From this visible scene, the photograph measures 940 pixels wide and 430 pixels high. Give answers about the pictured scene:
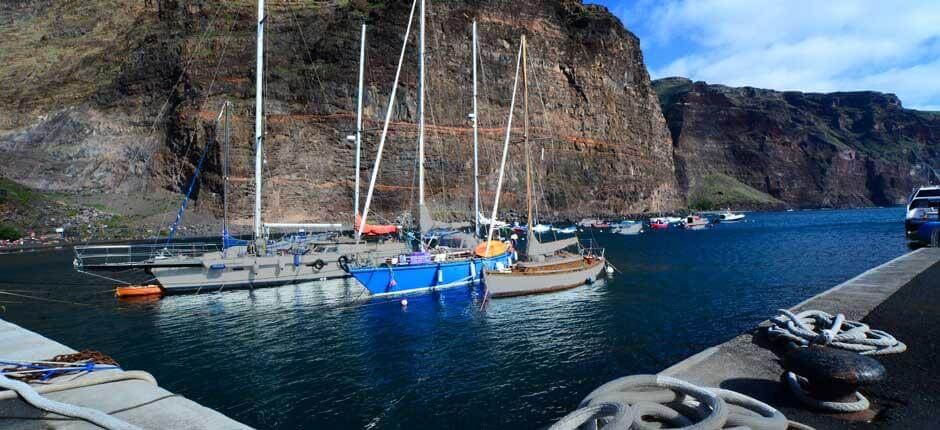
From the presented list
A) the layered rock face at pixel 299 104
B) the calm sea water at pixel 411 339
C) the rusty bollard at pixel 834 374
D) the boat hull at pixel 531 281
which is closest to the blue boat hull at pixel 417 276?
the calm sea water at pixel 411 339

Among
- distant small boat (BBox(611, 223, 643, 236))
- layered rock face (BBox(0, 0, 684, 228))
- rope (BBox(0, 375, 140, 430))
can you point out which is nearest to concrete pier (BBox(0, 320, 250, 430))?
rope (BBox(0, 375, 140, 430))

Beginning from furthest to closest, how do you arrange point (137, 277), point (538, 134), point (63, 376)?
point (538, 134) → point (137, 277) → point (63, 376)

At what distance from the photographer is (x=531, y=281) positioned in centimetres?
2508

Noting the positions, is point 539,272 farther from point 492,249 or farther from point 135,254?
point 135,254

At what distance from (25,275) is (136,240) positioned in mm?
35669

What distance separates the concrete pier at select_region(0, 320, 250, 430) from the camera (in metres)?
6.15

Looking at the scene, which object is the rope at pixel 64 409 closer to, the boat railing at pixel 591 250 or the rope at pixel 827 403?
the rope at pixel 827 403

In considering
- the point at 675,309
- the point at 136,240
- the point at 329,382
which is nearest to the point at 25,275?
the point at 136,240

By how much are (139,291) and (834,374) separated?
109 feet

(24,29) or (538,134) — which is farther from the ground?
(24,29)

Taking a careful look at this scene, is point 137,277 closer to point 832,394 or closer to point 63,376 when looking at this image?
point 63,376

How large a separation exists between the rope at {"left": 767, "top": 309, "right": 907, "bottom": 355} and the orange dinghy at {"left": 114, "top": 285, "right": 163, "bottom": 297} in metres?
31.8

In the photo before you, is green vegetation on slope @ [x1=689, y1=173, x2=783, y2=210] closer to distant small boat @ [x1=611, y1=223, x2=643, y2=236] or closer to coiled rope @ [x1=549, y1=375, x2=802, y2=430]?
distant small boat @ [x1=611, y1=223, x2=643, y2=236]

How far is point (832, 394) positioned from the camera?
19.8 feet
